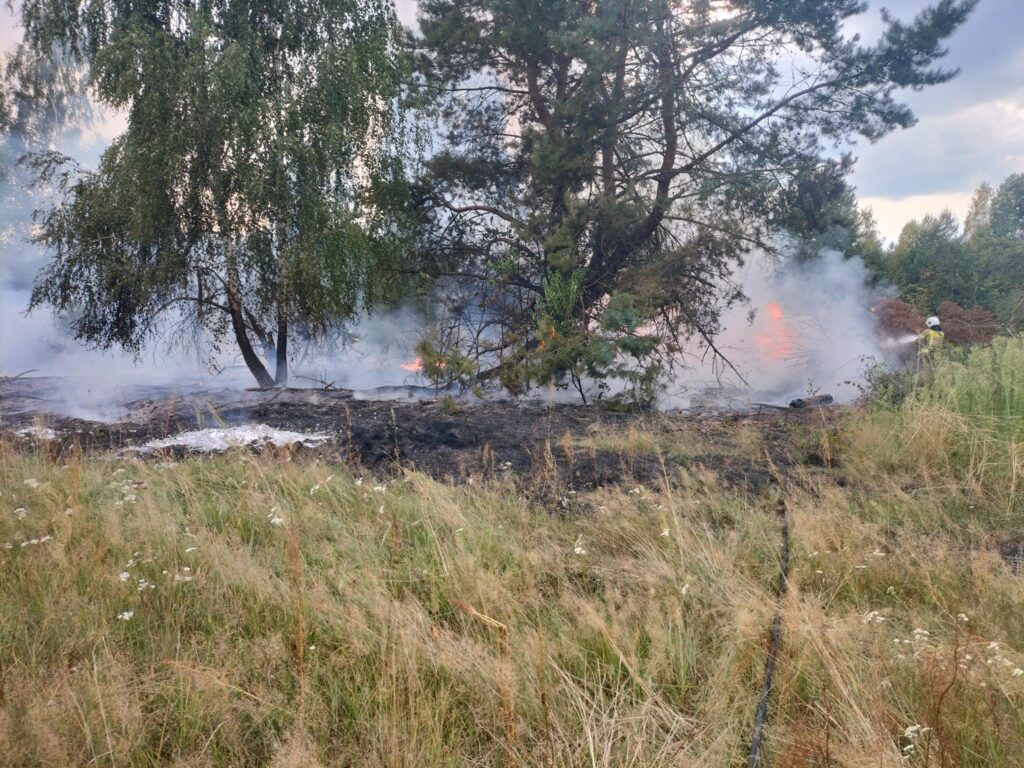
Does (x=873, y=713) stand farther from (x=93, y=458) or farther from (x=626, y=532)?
(x=93, y=458)

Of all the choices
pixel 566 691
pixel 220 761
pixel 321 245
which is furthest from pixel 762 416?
pixel 220 761

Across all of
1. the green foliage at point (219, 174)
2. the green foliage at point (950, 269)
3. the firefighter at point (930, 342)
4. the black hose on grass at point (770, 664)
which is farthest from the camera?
the green foliage at point (950, 269)

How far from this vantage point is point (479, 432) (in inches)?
299

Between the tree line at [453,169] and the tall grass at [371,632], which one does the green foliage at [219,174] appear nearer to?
the tree line at [453,169]

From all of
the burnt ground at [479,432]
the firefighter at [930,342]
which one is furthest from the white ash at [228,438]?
the firefighter at [930,342]

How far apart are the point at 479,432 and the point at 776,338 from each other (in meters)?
10.4

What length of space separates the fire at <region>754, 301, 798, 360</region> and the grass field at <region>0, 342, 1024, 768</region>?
35.6ft

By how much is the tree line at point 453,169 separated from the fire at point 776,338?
103 inches

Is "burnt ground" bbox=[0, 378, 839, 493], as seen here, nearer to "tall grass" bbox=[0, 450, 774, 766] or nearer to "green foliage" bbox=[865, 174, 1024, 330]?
"tall grass" bbox=[0, 450, 774, 766]

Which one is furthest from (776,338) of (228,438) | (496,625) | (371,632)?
(496,625)

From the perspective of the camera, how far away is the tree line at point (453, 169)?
11.1 metres

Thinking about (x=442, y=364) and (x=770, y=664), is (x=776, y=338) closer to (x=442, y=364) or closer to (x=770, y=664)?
(x=442, y=364)

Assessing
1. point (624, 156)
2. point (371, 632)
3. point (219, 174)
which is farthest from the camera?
point (624, 156)

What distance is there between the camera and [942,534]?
4020 millimetres
